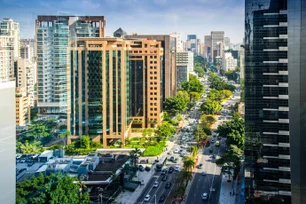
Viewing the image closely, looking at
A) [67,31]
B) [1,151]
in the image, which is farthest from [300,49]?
[67,31]

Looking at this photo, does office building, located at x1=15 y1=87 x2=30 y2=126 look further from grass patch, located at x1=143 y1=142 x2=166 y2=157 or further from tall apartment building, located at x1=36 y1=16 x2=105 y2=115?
grass patch, located at x1=143 y1=142 x2=166 y2=157

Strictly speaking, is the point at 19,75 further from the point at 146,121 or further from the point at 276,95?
the point at 276,95

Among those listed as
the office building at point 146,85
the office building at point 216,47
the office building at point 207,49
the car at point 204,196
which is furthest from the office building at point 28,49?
the office building at point 207,49

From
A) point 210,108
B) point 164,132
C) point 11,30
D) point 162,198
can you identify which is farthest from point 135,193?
point 210,108

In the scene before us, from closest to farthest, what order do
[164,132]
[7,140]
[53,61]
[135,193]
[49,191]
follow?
Result: [7,140], [49,191], [135,193], [53,61], [164,132]

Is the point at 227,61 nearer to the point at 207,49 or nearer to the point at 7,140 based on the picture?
the point at 207,49

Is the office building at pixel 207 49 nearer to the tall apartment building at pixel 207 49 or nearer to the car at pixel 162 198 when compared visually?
the tall apartment building at pixel 207 49

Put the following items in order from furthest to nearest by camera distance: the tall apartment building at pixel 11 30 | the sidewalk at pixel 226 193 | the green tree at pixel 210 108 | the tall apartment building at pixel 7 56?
the green tree at pixel 210 108
the tall apartment building at pixel 7 56
the tall apartment building at pixel 11 30
the sidewalk at pixel 226 193
